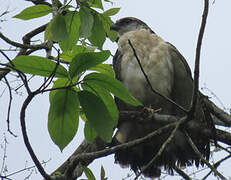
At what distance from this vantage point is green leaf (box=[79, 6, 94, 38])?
272cm

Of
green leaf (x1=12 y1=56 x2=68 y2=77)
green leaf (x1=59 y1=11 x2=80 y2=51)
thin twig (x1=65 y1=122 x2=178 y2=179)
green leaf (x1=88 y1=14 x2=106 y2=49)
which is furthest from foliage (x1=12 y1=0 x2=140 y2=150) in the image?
thin twig (x1=65 y1=122 x2=178 y2=179)

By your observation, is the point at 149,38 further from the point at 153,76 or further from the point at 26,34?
the point at 26,34

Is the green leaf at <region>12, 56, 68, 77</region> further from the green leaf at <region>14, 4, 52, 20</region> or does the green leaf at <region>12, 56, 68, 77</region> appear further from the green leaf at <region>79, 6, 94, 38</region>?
the green leaf at <region>14, 4, 52, 20</region>

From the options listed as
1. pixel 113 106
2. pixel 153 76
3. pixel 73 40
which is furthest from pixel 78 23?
pixel 153 76

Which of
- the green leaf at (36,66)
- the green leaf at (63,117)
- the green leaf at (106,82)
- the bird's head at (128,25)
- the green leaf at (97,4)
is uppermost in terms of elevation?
the green leaf at (97,4)

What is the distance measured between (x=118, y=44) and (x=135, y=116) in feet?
5.37

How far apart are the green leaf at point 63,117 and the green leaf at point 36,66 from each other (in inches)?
6.1

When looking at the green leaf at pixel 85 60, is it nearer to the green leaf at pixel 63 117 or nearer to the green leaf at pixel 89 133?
the green leaf at pixel 63 117

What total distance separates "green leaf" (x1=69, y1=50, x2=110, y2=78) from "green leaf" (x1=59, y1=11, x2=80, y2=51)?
0.76 m

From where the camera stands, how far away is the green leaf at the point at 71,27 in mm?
2998

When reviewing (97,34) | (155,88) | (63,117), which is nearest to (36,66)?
(63,117)

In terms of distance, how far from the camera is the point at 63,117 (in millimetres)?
2488

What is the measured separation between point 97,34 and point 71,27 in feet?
0.73

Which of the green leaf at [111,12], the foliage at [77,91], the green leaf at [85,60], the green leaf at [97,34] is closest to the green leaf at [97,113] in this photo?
the foliage at [77,91]
